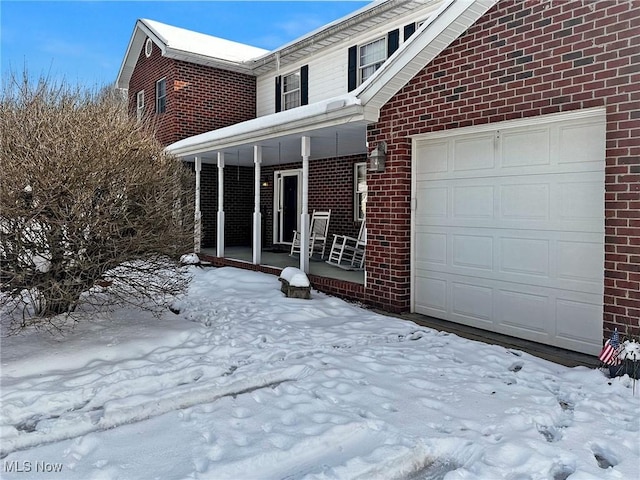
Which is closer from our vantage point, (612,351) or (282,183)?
(612,351)

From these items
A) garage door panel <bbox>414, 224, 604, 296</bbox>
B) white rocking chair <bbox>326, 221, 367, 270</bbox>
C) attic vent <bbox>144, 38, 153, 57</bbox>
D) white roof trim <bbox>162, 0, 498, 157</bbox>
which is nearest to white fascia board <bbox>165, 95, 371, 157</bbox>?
white roof trim <bbox>162, 0, 498, 157</bbox>

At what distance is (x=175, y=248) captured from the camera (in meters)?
5.23

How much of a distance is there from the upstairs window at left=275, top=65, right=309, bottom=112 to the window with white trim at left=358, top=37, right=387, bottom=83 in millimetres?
1831

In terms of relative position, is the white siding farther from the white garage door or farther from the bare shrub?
the bare shrub

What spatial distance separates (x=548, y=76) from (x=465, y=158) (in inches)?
50.9

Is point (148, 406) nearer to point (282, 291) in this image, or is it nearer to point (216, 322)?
point (216, 322)

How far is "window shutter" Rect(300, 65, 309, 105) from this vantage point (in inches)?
466

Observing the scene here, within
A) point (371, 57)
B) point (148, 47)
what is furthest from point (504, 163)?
point (148, 47)

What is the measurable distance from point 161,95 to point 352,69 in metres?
6.21

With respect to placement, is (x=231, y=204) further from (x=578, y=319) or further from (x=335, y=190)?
(x=578, y=319)

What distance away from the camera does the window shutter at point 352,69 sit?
34.2ft
